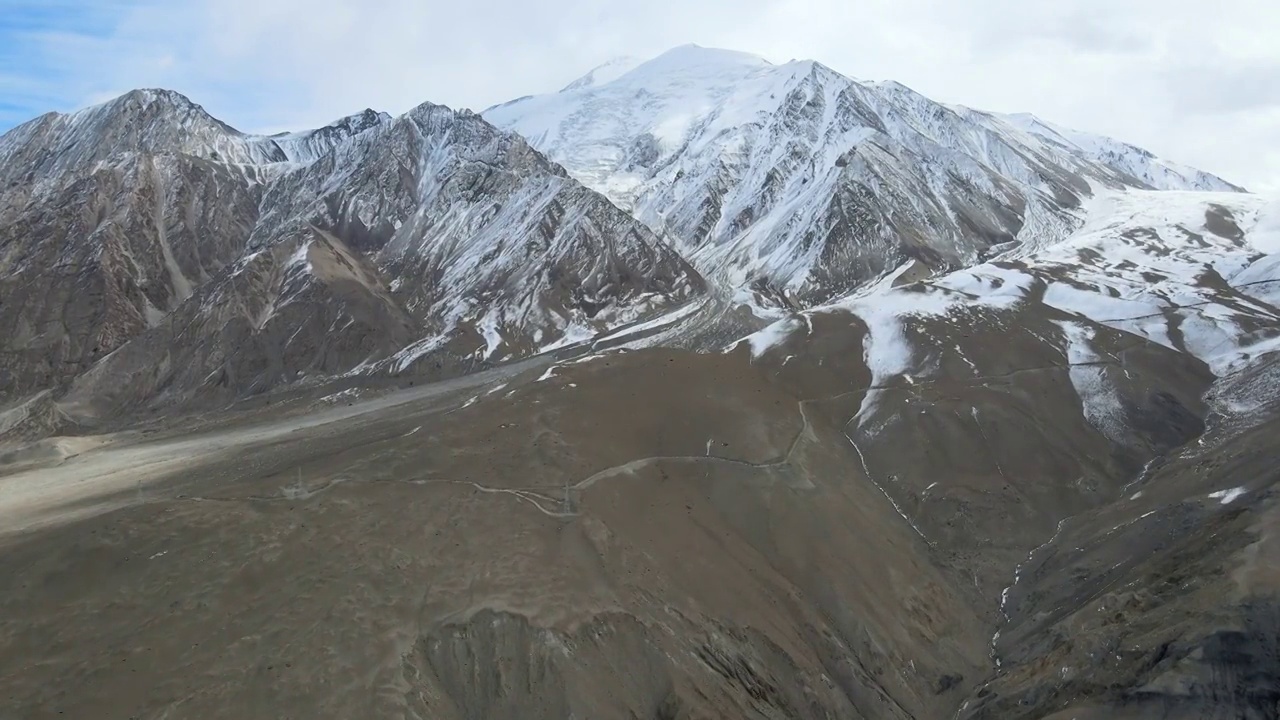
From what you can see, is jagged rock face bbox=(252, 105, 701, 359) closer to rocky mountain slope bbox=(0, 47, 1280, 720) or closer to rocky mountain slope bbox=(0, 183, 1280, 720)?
rocky mountain slope bbox=(0, 47, 1280, 720)

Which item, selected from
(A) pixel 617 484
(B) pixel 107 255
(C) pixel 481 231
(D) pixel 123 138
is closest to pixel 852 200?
(C) pixel 481 231

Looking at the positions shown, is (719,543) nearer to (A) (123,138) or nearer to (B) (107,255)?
(B) (107,255)

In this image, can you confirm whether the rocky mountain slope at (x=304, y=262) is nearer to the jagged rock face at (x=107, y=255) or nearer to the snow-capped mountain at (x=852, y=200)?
the jagged rock face at (x=107, y=255)

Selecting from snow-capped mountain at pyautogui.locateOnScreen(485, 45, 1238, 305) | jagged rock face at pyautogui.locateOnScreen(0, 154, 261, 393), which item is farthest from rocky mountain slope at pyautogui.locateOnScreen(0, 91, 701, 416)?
snow-capped mountain at pyautogui.locateOnScreen(485, 45, 1238, 305)

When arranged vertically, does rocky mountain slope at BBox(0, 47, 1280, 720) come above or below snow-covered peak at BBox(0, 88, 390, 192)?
below

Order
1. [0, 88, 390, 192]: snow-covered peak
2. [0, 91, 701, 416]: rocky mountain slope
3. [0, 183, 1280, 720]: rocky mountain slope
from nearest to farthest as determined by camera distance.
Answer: [0, 183, 1280, 720]: rocky mountain slope < [0, 91, 701, 416]: rocky mountain slope < [0, 88, 390, 192]: snow-covered peak

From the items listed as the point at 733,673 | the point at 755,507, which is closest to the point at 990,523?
the point at 755,507

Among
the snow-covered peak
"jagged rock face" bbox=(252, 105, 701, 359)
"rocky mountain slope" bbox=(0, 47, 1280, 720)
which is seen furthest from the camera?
the snow-covered peak

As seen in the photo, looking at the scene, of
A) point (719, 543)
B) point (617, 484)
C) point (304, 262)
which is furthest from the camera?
point (304, 262)
